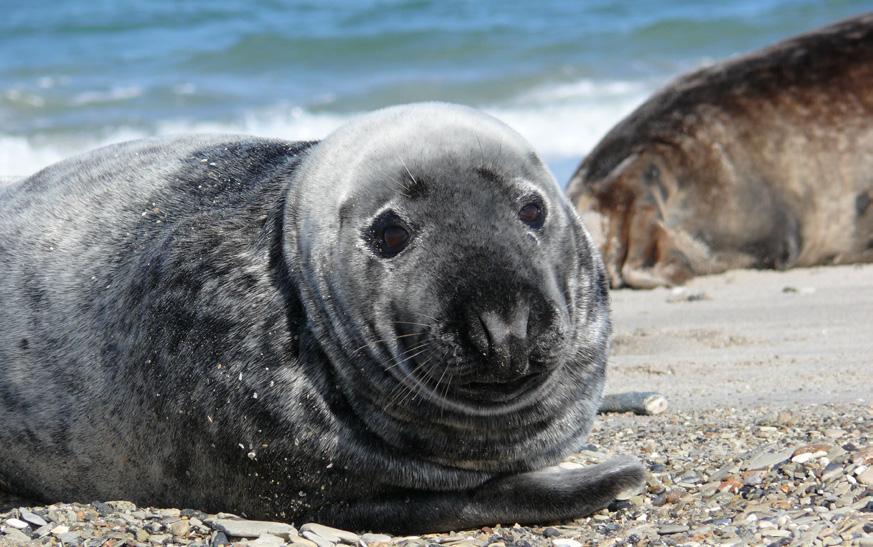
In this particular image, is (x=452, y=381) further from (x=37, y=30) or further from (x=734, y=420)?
(x=37, y=30)

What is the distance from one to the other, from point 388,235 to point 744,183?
4.82m

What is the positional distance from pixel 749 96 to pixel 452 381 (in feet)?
17.4

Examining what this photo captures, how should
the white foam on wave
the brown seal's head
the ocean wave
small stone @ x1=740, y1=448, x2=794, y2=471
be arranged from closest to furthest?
small stone @ x1=740, y1=448, x2=794, y2=471 < the brown seal's head < the white foam on wave < the ocean wave

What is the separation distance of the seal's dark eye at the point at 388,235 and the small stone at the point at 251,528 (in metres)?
0.79

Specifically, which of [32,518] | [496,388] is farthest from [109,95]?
[496,388]

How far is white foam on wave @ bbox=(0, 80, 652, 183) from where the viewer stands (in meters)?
12.9

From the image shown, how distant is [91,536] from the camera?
11.5ft

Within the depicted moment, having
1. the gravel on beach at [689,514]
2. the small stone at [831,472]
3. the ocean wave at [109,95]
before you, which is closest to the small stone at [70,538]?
the gravel on beach at [689,514]

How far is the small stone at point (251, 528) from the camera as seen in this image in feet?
11.2

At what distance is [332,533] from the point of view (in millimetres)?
3436

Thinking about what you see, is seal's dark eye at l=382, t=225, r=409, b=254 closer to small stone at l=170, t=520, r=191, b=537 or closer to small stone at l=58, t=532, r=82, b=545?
small stone at l=170, t=520, r=191, b=537

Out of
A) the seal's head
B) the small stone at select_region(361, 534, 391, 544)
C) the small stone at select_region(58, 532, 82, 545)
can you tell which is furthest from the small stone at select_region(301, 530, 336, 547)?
the small stone at select_region(58, 532, 82, 545)

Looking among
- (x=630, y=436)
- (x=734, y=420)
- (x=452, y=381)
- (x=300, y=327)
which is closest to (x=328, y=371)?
(x=300, y=327)

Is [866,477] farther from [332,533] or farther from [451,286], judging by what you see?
[332,533]
